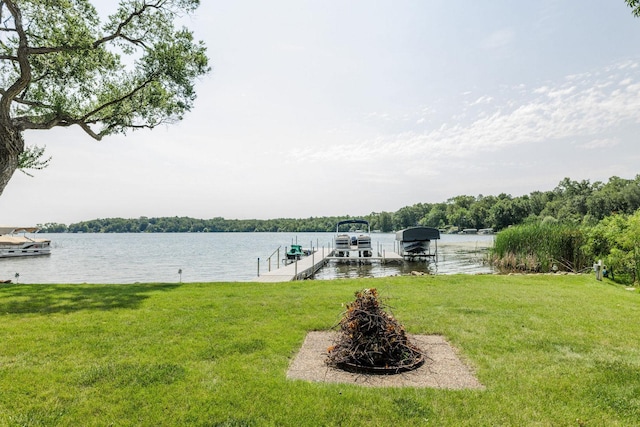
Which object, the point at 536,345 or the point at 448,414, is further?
the point at 536,345

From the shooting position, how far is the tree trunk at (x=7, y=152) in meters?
8.88

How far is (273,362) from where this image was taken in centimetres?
475

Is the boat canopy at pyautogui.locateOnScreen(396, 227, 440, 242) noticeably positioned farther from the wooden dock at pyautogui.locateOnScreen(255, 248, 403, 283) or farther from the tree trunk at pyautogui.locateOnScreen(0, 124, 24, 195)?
the tree trunk at pyautogui.locateOnScreen(0, 124, 24, 195)

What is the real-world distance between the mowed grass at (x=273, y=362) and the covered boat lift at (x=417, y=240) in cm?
1956

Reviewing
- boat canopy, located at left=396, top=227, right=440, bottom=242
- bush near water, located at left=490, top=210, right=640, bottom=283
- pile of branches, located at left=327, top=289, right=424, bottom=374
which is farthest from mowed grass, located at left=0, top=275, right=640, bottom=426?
boat canopy, located at left=396, top=227, right=440, bottom=242

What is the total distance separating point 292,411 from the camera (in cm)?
348

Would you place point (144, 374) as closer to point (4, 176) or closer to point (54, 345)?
point (54, 345)

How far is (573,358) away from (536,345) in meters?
0.58

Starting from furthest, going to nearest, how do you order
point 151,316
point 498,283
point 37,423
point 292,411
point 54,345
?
point 498,283 < point 151,316 < point 54,345 < point 292,411 < point 37,423

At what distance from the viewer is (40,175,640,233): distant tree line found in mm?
65500

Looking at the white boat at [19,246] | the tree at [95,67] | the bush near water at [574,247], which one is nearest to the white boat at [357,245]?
the bush near water at [574,247]

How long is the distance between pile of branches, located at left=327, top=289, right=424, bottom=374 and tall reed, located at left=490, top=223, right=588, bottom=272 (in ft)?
48.6

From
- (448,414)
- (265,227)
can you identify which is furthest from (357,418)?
Result: (265,227)

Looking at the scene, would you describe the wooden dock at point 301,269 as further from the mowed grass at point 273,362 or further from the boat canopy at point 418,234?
the mowed grass at point 273,362
